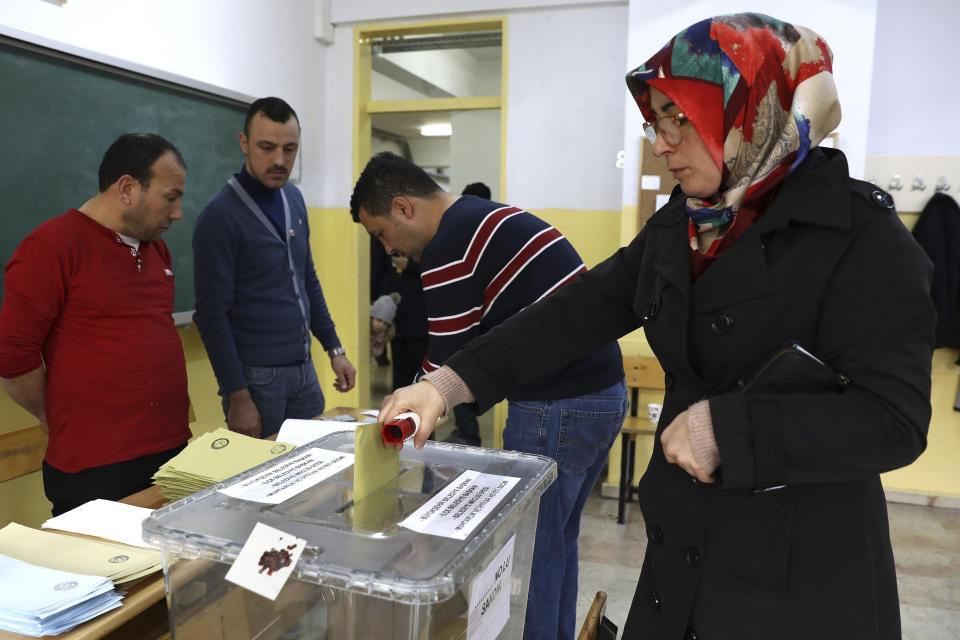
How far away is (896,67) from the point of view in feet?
12.1

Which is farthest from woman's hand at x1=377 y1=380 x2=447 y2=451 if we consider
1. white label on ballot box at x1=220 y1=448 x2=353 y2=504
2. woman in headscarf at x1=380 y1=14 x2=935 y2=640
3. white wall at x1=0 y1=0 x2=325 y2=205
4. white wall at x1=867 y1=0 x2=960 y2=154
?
white wall at x1=867 y1=0 x2=960 y2=154

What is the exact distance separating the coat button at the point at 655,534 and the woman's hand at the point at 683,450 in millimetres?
252

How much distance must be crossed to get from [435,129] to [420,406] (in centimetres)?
943

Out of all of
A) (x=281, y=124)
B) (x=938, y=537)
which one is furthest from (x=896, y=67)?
(x=281, y=124)

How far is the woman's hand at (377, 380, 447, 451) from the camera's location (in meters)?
1.04

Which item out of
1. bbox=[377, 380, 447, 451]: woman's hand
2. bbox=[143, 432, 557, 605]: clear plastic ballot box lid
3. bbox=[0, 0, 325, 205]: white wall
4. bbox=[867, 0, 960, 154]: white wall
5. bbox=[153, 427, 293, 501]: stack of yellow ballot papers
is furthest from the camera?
bbox=[867, 0, 960, 154]: white wall

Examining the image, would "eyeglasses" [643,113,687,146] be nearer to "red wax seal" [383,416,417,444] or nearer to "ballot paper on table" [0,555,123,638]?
"red wax seal" [383,416,417,444]

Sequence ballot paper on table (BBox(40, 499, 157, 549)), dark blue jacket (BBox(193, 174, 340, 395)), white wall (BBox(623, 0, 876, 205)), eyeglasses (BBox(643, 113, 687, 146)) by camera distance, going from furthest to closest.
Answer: white wall (BBox(623, 0, 876, 205))
dark blue jacket (BBox(193, 174, 340, 395))
ballot paper on table (BBox(40, 499, 157, 549))
eyeglasses (BBox(643, 113, 687, 146))

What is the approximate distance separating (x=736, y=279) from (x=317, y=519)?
0.62 meters

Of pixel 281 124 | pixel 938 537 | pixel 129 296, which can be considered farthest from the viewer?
pixel 938 537

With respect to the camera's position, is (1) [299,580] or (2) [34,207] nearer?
(1) [299,580]

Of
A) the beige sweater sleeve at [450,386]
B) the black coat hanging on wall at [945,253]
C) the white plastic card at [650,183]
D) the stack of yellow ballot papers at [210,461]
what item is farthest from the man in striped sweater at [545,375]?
the black coat hanging on wall at [945,253]

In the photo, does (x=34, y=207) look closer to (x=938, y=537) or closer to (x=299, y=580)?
(x=299, y=580)

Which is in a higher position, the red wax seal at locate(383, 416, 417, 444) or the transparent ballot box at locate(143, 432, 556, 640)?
the red wax seal at locate(383, 416, 417, 444)
